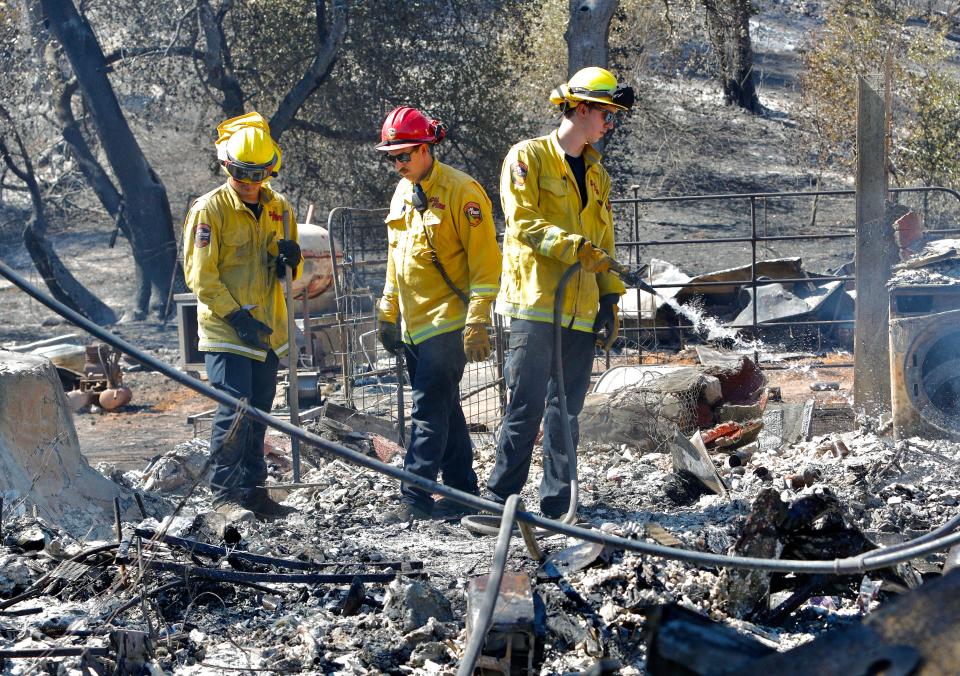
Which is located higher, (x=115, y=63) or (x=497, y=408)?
(x=115, y=63)

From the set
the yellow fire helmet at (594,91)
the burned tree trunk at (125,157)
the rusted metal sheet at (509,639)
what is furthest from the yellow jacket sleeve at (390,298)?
the burned tree trunk at (125,157)

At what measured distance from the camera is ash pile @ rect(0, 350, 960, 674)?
2109mm

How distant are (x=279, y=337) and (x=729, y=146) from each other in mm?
17502

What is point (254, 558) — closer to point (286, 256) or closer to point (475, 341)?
point (475, 341)

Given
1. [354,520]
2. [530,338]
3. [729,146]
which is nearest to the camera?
[530,338]

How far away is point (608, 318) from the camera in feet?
17.0

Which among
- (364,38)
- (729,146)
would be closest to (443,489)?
(364,38)

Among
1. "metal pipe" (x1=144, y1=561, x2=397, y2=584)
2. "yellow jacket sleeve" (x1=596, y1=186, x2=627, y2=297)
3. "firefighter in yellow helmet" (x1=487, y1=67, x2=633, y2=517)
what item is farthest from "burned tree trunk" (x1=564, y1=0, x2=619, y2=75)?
"metal pipe" (x1=144, y1=561, x2=397, y2=584)

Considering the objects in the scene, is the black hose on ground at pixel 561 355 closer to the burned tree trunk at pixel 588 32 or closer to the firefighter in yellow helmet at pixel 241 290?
the firefighter in yellow helmet at pixel 241 290

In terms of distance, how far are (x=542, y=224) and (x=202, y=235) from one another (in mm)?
1747

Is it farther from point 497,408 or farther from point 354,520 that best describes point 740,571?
point 497,408

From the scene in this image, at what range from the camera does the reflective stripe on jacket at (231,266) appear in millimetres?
5395

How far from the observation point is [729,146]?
2167cm

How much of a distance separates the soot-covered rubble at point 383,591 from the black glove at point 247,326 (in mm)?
914
